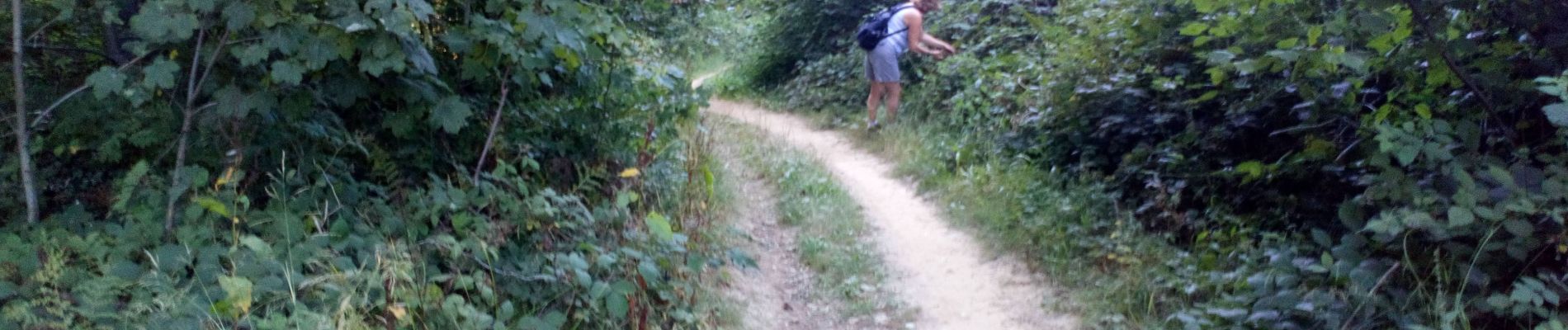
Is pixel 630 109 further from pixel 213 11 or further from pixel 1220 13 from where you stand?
pixel 1220 13

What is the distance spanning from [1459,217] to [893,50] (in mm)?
6299

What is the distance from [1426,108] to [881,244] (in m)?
3.13

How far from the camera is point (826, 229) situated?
661 cm

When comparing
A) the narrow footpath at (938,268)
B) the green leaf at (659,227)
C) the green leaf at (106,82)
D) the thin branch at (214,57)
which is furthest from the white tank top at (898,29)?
the green leaf at (106,82)

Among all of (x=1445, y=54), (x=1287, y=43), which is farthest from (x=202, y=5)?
(x=1445, y=54)

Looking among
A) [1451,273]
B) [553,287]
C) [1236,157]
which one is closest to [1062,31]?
[1236,157]

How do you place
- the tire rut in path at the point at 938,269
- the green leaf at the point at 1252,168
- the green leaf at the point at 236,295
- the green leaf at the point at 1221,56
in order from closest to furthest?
the green leaf at the point at 236,295 → the green leaf at the point at 1221,56 → the green leaf at the point at 1252,168 → the tire rut in path at the point at 938,269

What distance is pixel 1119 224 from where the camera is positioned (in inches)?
221

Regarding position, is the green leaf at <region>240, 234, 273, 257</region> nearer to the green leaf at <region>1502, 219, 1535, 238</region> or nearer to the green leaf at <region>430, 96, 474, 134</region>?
the green leaf at <region>430, 96, 474, 134</region>

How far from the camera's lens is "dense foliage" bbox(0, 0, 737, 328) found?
3699mm

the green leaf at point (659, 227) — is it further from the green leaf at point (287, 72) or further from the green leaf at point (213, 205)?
the green leaf at point (213, 205)

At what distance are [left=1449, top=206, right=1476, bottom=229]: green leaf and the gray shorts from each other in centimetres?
625

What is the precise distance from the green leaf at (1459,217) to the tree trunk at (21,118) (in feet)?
→ 17.2

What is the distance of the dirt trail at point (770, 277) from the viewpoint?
5309mm
